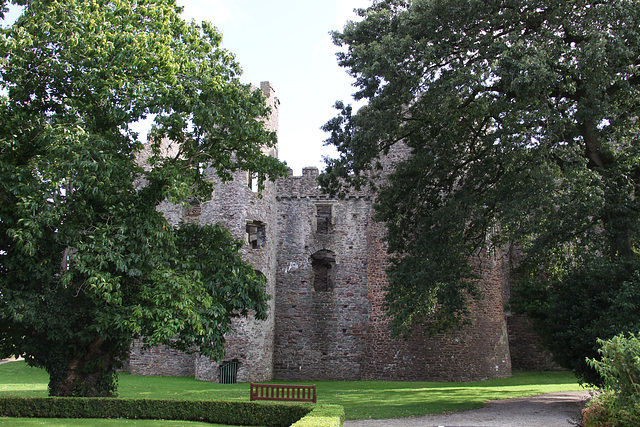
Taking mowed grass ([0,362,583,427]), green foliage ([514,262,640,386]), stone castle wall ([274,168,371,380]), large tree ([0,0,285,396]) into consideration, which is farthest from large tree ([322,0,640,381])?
stone castle wall ([274,168,371,380])

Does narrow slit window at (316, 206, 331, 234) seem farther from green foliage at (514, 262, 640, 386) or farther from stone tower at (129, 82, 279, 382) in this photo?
green foliage at (514, 262, 640, 386)

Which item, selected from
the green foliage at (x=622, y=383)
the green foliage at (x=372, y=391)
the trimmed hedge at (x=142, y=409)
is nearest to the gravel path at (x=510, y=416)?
the green foliage at (x=372, y=391)

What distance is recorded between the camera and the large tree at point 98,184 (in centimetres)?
973

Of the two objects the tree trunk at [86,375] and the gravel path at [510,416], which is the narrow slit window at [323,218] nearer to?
the gravel path at [510,416]

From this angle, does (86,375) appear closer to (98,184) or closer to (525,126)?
(98,184)

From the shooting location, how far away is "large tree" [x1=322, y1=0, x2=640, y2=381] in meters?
10.7

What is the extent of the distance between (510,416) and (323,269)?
43.3 ft

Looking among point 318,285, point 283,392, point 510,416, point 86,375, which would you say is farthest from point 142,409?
point 318,285

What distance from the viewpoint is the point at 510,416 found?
38.0 feet

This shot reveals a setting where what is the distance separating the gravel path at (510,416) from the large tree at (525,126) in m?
1.25

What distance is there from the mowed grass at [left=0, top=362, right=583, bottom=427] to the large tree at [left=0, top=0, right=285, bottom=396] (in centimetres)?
185

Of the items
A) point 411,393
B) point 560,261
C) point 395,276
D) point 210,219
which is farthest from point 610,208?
point 210,219

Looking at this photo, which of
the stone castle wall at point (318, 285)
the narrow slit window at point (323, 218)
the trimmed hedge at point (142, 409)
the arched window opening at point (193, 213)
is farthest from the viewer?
the narrow slit window at point (323, 218)

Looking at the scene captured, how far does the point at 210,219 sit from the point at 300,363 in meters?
6.94
